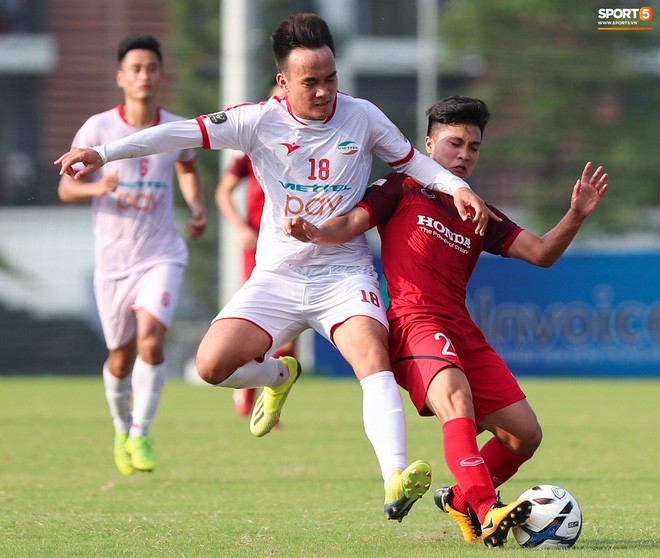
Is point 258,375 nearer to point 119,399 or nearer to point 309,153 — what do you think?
point 309,153

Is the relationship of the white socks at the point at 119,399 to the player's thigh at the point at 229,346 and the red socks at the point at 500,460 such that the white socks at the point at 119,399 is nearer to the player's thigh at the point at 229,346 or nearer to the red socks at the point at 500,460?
the player's thigh at the point at 229,346

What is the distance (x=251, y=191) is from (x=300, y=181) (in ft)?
15.7

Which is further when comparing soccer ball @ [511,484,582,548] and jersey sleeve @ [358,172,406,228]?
jersey sleeve @ [358,172,406,228]

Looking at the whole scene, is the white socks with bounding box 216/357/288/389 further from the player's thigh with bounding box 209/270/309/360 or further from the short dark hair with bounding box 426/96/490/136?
the short dark hair with bounding box 426/96/490/136

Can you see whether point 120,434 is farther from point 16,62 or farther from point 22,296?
point 16,62

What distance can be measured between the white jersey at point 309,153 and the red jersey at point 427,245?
0.49ft

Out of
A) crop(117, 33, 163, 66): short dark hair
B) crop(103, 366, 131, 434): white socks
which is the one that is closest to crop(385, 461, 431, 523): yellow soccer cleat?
crop(103, 366, 131, 434): white socks

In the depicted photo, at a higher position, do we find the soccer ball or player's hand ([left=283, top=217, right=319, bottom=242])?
player's hand ([left=283, top=217, right=319, bottom=242])

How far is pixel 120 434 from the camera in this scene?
26.6 ft

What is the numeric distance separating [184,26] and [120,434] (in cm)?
2009

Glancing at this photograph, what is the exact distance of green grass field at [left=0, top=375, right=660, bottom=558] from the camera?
5.38 m

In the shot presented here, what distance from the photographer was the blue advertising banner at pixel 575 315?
57.7ft

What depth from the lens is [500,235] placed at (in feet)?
19.7

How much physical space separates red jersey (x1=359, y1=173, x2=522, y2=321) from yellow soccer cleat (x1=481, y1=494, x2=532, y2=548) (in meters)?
1.03
